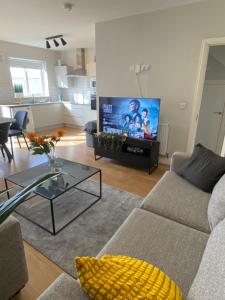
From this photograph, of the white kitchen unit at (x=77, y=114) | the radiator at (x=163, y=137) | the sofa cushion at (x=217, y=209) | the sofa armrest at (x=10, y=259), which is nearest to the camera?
the sofa armrest at (x=10, y=259)

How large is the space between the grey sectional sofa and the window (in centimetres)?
543

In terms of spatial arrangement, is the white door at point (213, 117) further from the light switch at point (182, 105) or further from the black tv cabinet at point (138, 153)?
the black tv cabinet at point (138, 153)

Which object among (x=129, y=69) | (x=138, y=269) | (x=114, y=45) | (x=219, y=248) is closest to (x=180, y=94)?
(x=129, y=69)

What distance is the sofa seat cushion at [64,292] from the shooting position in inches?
28.7

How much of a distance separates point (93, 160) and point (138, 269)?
3.02m

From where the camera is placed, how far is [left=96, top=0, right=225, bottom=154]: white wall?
267cm

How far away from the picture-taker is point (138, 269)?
733mm

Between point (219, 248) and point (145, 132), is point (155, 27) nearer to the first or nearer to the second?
point (145, 132)

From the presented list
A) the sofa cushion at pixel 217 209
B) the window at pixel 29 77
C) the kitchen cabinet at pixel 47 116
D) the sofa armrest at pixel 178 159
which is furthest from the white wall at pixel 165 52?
the window at pixel 29 77

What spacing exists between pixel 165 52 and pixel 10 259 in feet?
10.6

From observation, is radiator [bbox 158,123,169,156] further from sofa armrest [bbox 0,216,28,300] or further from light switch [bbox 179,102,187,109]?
sofa armrest [bbox 0,216,28,300]

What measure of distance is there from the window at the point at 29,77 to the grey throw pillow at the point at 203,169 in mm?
5351

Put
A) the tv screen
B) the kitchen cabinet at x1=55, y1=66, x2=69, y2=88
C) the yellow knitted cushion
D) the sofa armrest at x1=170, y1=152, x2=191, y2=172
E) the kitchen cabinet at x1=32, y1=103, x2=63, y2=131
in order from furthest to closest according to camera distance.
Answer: the kitchen cabinet at x1=55, y1=66, x2=69, y2=88
the kitchen cabinet at x1=32, y1=103, x2=63, y2=131
the tv screen
the sofa armrest at x1=170, y1=152, x2=191, y2=172
the yellow knitted cushion

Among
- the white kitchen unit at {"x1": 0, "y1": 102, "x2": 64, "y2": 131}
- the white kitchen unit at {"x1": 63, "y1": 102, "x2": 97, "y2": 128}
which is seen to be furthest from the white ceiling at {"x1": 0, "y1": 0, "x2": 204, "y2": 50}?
the white kitchen unit at {"x1": 63, "y1": 102, "x2": 97, "y2": 128}
